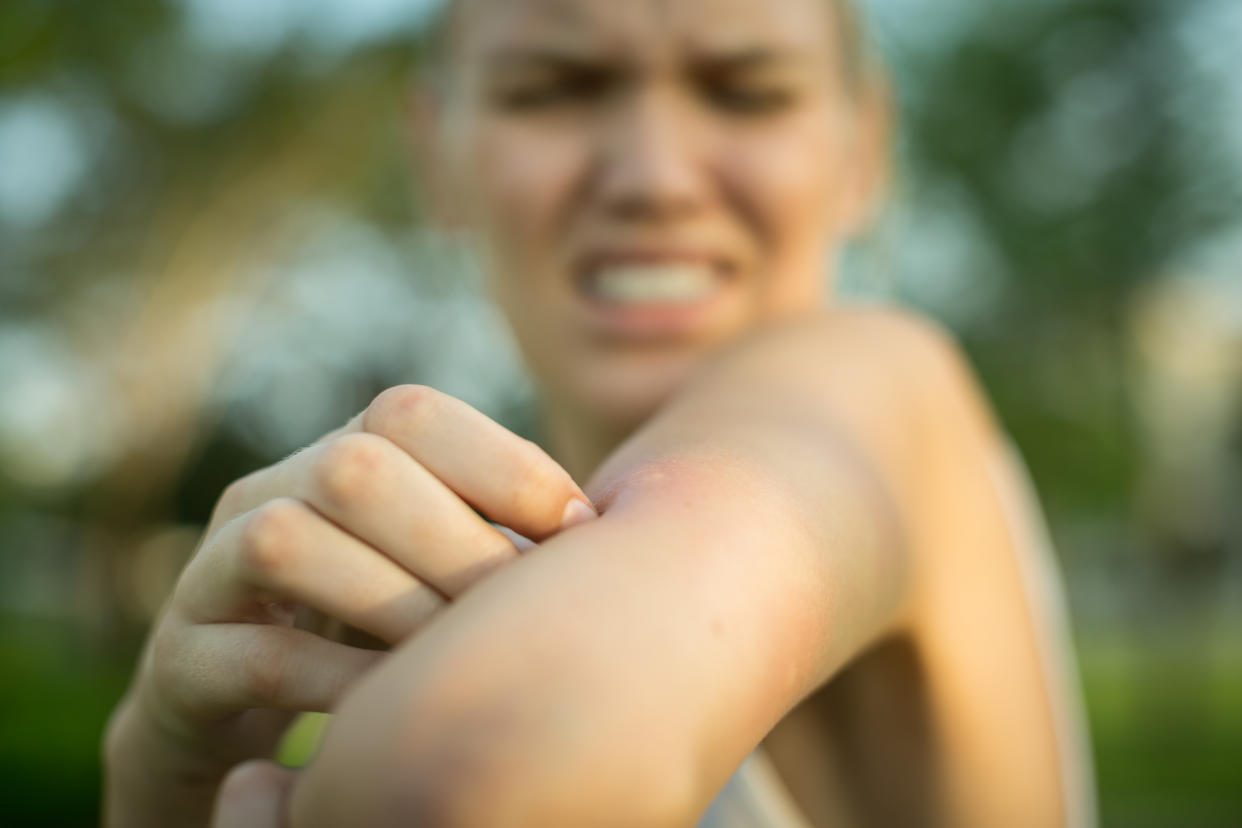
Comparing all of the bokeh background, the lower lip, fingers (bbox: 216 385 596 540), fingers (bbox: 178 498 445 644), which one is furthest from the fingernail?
the bokeh background

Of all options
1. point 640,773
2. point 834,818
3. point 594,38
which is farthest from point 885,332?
point 640,773

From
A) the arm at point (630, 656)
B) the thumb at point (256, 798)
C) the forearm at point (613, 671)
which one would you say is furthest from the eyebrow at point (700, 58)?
the thumb at point (256, 798)

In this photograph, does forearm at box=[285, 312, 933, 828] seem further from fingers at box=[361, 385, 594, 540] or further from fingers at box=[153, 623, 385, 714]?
fingers at box=[153, 623, 385, 714]

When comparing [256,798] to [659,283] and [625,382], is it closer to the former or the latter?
[625,382]

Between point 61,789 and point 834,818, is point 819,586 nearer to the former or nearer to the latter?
point 834,818

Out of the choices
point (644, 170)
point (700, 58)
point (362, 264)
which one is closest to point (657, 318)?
point (644, 170)

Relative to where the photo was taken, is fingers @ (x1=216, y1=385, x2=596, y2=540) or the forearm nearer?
the forearm
